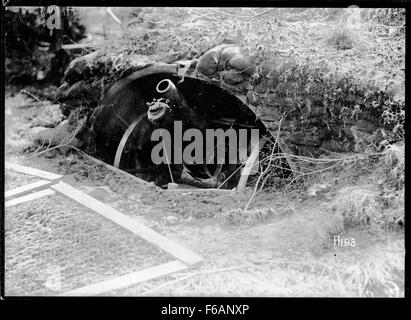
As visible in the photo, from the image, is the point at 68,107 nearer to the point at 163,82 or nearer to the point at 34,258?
the point at 163,82

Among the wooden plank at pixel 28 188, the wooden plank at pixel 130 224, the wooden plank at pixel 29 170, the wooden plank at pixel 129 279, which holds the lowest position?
the wooden plank at pixel 129 279

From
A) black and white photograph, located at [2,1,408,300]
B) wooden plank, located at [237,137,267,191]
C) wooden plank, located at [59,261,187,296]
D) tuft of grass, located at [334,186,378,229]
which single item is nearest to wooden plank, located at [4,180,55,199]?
black and white photograph, located at [2,1,408,300]

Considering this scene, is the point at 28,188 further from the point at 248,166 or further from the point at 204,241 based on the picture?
the point at 248,166

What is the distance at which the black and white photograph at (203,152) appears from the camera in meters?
2.94

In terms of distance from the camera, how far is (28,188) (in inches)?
120

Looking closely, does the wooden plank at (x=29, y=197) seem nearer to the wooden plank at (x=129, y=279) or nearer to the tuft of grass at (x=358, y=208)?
the wooden plank at (x=129, y=279)

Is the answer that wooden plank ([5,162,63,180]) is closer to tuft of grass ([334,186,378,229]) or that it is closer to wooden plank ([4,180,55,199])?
wooden plank ([4,180,55,199])

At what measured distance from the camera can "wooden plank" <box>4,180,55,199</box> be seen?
3045 mm

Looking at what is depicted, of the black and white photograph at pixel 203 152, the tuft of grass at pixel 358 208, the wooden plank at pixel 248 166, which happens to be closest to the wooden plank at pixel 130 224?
the black and white photograph at pixel 203 152

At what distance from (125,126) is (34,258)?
0.90 meters

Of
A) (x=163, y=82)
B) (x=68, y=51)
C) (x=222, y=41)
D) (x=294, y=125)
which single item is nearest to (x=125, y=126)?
(x=163, y=82)

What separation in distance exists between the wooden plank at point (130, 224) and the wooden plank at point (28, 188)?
5cm

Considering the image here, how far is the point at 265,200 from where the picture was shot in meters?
3.02

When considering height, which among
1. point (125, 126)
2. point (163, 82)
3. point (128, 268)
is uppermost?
point (163, 82)
